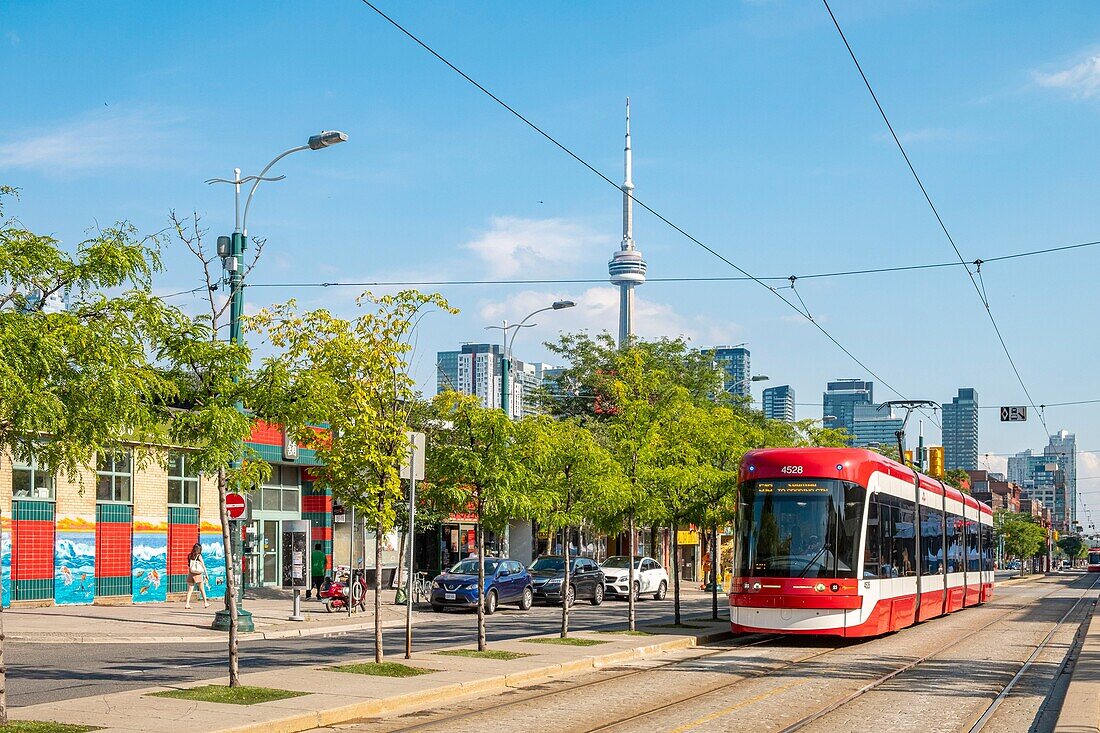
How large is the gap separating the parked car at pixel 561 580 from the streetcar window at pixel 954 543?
12551 millimetres

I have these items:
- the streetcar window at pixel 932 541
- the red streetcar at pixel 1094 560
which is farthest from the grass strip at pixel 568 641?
the red streetcar at pixel 1094 560

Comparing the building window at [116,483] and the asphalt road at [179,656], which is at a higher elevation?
the building window at [116,483]

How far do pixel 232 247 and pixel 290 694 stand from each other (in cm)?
1393

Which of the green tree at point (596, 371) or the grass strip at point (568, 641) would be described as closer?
the grass strip at point (568, 641)

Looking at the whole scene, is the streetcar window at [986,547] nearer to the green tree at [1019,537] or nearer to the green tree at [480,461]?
the green tree at [480,461]

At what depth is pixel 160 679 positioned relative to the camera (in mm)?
17812

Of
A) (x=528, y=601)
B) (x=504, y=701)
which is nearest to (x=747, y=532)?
(x=504, y=701)

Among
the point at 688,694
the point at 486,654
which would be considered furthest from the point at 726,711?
the point at 486,654

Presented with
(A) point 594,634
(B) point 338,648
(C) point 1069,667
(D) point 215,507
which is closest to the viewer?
(C) point 1069,667

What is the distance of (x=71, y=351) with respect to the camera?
446 inches

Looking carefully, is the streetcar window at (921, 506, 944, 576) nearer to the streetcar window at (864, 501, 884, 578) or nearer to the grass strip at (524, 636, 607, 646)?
the streetcar window at (864, 501, 884, 578)

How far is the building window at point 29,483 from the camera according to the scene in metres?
32.8

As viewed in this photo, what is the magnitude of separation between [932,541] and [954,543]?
192 inches

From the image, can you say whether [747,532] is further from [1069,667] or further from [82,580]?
[82,580]
